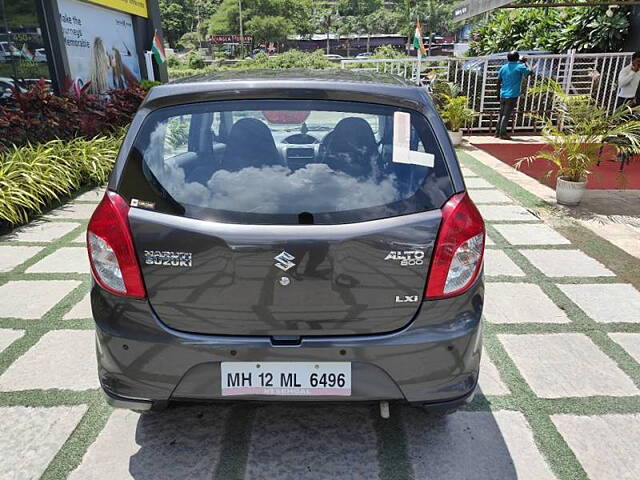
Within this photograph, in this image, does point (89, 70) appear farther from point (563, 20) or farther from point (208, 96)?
point (563, 20)

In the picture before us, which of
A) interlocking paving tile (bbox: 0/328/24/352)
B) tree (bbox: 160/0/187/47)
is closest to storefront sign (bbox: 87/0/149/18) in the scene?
interlocking paving tile (bbox: 0/328/24/352)

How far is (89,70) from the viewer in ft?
33.4

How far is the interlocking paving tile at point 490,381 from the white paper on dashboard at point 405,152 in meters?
1.35

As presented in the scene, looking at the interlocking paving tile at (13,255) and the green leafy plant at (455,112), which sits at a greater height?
the green leafy plant at (455,112)

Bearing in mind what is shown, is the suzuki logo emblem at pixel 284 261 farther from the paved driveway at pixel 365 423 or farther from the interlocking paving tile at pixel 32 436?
the interlocking paving tile at pixel 32 436

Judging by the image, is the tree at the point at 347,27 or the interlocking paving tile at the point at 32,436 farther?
the tree at the point at 347,27

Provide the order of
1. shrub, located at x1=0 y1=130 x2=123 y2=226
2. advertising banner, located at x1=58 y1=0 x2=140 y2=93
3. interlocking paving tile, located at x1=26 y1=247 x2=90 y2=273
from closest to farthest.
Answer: interlocking paving tile, located at x1=26 y1=247 x2=90 y2=273 → shrub, located at x1=0 y1=130 x2=123 y2=226 → advertising banner, located at x1=58 y1=0 x2=140 y2=93

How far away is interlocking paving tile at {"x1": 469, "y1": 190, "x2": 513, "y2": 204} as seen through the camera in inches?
247

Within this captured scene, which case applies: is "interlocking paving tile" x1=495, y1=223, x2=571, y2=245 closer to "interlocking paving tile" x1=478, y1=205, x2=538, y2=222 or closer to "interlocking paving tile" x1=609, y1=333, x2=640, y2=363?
"interlocking paving tile" x1=478, y1=205, x2=538, y2=222

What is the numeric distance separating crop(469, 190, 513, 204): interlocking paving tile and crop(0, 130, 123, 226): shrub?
502 cm

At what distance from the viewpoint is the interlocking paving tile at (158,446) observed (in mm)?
2080

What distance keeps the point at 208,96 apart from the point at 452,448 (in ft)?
5.91

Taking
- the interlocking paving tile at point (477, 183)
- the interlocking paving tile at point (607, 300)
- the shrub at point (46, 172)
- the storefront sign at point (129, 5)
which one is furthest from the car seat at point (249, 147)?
the storefront sign at point (129, 5)

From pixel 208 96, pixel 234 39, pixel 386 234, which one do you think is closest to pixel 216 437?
pixel 386 234
